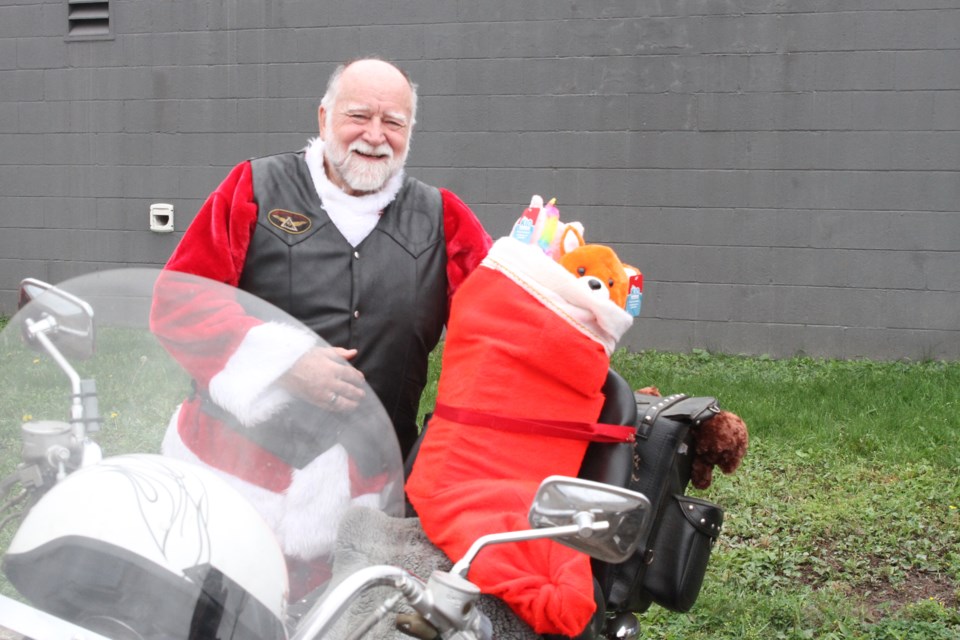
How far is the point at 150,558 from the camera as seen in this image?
4.49ft

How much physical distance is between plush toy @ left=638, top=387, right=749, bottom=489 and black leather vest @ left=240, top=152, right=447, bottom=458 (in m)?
0.61

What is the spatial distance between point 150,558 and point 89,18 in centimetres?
766

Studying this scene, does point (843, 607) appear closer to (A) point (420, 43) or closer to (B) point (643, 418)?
(B) point (643, 418)

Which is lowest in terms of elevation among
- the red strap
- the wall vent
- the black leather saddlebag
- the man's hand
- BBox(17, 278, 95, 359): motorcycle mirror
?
the black leather saddlebag

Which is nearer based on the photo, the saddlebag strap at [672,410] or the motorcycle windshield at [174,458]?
the motorcycle windshield at [174,458]

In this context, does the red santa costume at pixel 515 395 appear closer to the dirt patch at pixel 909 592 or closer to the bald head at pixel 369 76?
the bald head at pixel 369 76

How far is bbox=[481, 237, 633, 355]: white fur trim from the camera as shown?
2227 millimetres

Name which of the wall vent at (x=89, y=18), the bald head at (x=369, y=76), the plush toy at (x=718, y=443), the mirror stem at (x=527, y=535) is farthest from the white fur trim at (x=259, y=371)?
the wall vent at (x=89, y=18)

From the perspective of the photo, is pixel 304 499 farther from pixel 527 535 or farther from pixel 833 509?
pixel 833 509

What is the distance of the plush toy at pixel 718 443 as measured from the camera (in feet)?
8.77

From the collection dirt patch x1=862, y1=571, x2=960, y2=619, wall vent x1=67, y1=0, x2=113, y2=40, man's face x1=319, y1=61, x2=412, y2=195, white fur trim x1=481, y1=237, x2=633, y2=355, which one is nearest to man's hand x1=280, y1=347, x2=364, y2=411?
white fur trim x1=481, y1=237, x2=633, y2=355

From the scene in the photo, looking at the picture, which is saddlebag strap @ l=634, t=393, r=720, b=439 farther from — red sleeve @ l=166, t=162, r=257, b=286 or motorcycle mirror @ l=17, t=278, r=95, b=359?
motorcycle mirror @ l=17, t=278, r=95, b=359

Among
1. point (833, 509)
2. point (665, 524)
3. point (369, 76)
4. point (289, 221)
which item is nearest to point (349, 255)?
point (289, 221)

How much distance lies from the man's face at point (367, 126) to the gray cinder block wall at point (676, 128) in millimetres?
4773
